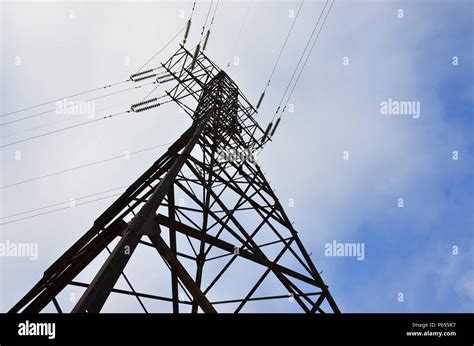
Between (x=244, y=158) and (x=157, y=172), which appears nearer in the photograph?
(x=157, y=172)

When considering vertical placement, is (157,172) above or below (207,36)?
below

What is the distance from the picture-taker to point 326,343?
311 cm

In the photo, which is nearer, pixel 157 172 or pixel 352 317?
pixel 352 317

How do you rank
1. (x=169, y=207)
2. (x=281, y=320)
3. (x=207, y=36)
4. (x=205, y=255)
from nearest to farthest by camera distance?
(x=281, y=320) < (x=169, y=207) < (x=205, y=255) < (x=207, y=36)

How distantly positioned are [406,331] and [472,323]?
91 cm

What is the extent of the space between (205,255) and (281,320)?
14.9 feet

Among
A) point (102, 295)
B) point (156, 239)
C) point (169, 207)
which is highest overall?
point (169, 207)

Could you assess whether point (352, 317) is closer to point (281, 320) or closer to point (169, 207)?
point (281, 320)

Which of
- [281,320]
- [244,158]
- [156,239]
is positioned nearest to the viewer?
[281,320]

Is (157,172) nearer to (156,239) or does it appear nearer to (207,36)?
(156,239)

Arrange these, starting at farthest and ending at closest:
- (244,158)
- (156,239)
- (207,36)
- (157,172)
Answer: (207,36), (244,158), (157,172), (156,239)

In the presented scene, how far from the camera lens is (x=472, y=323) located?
3.45m

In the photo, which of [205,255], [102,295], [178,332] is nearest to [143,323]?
[178,332]

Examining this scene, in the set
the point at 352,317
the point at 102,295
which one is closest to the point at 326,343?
the point at 352,317
